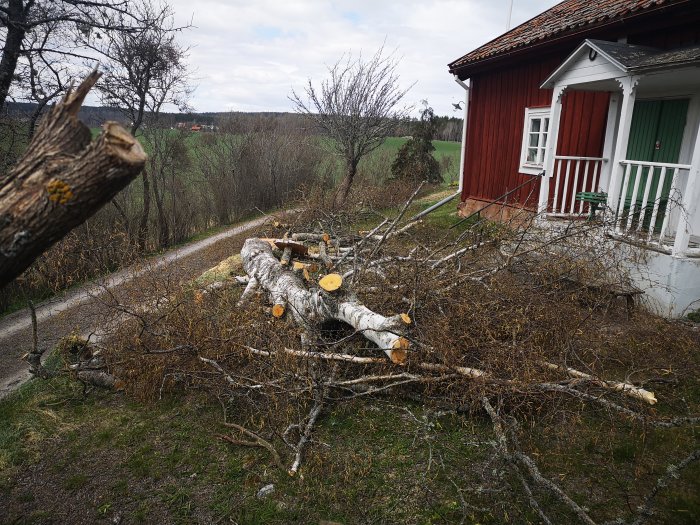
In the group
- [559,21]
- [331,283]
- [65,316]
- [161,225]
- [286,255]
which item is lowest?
[65,316]

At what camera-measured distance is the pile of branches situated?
145 inches

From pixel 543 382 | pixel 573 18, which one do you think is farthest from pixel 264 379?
pixel 573 18

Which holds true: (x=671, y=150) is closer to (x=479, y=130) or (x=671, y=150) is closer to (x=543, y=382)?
(x=479, y=130)

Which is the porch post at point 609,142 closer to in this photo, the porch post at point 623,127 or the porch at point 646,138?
the porch at point 646,138

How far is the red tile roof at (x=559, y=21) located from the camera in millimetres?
6879

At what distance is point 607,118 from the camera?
315 inches

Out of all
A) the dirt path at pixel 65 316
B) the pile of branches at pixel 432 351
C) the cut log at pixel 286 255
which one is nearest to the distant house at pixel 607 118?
the pile of branches at pixel 432 351

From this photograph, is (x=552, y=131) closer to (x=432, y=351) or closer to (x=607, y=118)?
(x=607, y=118)

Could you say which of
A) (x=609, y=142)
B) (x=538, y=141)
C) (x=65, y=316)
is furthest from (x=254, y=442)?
(x=538, y=141)

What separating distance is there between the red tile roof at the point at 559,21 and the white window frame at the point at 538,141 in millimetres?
1289

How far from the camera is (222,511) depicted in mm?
3090

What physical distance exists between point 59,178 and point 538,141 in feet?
29.8

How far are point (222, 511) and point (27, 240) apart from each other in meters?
2.15

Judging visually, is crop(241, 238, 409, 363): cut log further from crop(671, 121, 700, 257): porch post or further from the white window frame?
the white window frame
